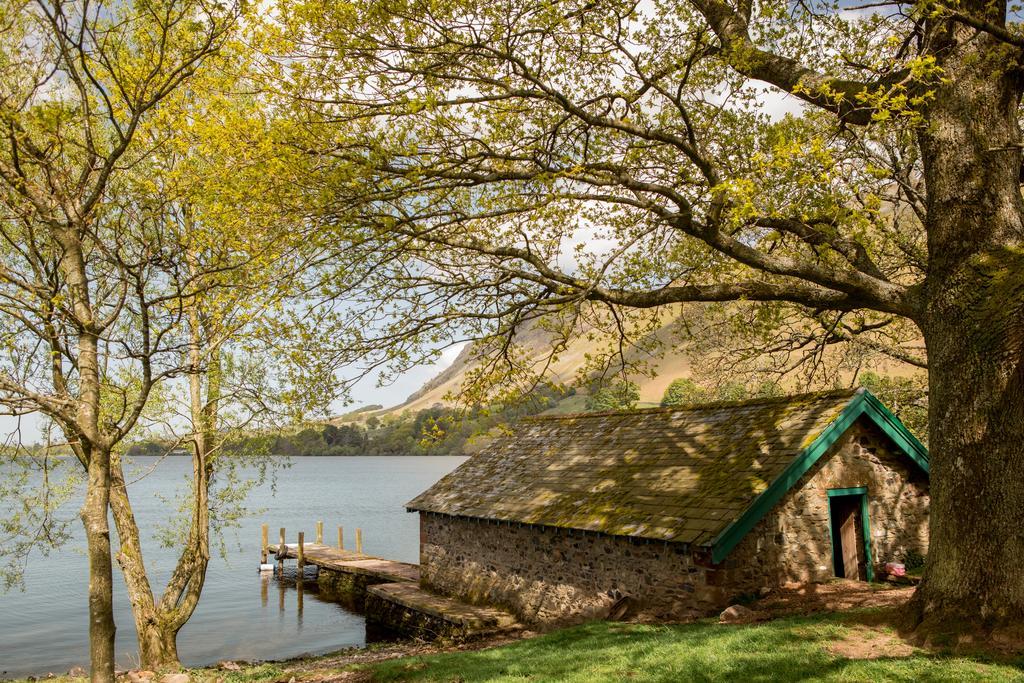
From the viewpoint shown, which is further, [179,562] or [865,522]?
[179,562]

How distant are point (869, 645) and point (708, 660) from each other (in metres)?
2.11

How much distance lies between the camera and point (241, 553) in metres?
48.3

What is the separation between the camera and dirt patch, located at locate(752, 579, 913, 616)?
12141 millimetres

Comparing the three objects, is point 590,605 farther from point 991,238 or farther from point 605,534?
point 991,238

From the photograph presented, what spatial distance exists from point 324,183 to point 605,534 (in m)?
9.30

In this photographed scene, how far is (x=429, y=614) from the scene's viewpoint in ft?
65.2

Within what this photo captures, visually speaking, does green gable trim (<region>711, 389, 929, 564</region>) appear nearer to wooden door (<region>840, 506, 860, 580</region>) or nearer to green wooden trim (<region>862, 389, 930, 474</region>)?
green wooden trim (<region>862, 389, 930, 474</region>)

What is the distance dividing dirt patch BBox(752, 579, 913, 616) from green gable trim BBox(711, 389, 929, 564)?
1283 millimetres

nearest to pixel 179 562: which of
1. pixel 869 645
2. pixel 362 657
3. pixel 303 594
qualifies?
pixel 362 657

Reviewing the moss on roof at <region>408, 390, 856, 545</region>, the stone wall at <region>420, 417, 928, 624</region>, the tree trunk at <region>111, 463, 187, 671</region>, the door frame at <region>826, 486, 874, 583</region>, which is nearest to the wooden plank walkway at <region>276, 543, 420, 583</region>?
the moss on roof at <region>408, 390, 856, 545</region>

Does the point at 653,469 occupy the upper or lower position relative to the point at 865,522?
upper

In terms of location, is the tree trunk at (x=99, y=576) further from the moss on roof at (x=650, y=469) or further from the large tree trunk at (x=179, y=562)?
the moss on roof at (x=650, y=469)

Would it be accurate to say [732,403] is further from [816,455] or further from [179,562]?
[179,562]

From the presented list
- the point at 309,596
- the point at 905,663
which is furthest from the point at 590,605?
the point at 309,596
